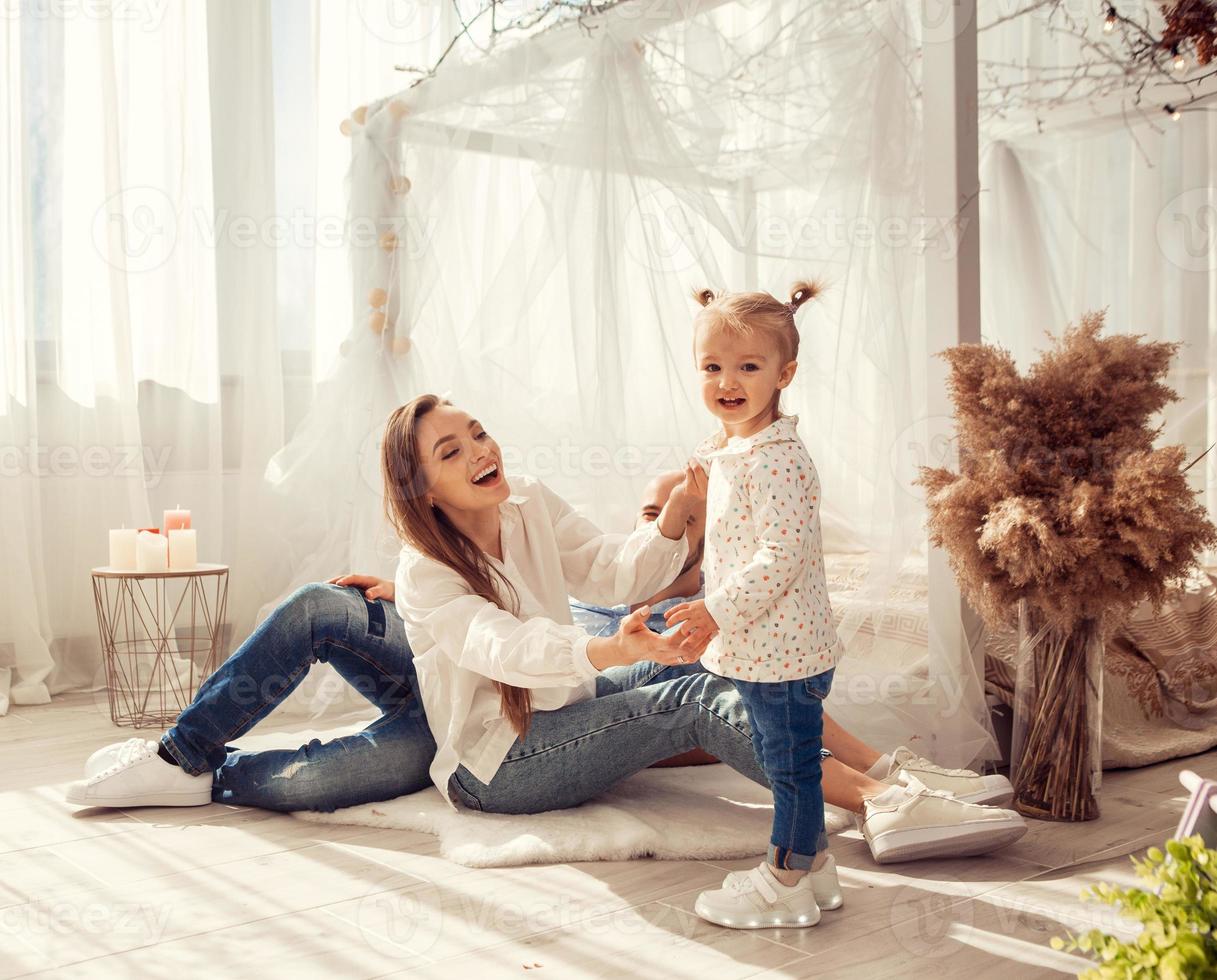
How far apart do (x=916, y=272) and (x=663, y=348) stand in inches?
20.8

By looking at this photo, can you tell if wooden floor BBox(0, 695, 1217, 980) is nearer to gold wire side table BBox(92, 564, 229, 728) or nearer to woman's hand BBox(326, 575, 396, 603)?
woman's hand BBox(326, 575, 396, 603)

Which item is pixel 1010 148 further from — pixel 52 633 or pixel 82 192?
pixel 52 633

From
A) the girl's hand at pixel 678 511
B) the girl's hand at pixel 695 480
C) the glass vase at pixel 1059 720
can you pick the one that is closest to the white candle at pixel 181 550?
the girl's hand at pixel 678 511

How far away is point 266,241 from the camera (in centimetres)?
326

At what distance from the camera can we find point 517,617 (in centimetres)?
183

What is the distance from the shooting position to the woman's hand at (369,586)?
200cm

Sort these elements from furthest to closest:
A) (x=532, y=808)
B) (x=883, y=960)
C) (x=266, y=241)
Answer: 1. (x=266, y=241)
2. (x=532, y=808)
3. (x=883, y=960)

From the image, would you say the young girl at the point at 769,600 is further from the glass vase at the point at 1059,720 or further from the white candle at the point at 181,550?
the white candle at the point at 181,550

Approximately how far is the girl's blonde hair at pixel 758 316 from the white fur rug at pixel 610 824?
0.72 metres

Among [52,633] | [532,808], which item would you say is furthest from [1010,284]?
[52,633]

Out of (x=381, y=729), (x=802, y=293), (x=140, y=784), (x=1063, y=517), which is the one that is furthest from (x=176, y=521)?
(x=1063, y=517)

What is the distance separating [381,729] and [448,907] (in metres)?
0.47

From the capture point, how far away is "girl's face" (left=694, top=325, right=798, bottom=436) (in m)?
1.46

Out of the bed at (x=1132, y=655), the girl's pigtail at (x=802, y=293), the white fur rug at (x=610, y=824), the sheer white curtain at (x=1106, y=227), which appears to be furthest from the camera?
the sheer white curtain at (x=1106, y=227)
